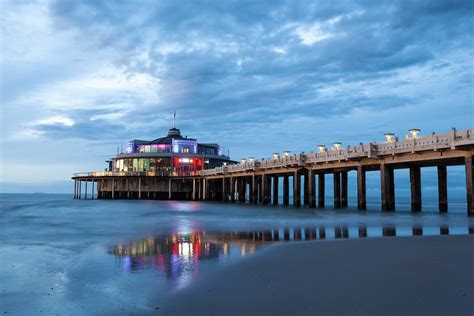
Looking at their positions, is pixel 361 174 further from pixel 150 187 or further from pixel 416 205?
pixel 150 187

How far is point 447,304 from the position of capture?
5785 mm

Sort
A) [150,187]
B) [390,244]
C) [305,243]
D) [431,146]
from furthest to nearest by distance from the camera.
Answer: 1. [150,187]
2. [431,146]
3. [305,243]
4. [390,244]

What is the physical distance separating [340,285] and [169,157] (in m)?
82.9

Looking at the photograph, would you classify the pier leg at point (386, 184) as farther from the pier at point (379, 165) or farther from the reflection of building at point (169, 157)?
the reflection of building at point (169, 157)

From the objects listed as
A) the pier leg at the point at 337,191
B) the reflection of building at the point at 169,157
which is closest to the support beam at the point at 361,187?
the pier leg at the point at 337,191

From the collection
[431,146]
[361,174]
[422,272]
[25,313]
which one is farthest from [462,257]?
[361,174]

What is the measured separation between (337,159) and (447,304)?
29.6 m

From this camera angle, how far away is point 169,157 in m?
88.2

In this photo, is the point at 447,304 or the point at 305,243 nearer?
the point at 447,304

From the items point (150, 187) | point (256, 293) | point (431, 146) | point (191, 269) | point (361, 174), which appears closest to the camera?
point (256, 293)

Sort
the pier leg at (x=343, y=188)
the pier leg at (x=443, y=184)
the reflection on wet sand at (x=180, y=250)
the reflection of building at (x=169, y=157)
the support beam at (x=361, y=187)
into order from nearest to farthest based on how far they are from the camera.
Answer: the reflection on wet sand at (x=180, y=250) < the pier leg at (x=443, y=184) < the support beam at (x=361, y=187) < the pier leg at (x=343, y=188) < the reflection of building at (x=169, y=157)

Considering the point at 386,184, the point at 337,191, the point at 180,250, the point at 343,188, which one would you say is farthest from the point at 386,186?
the point at 180,250

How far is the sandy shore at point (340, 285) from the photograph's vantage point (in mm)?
5809

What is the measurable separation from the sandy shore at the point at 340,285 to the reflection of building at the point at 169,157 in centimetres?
7676
